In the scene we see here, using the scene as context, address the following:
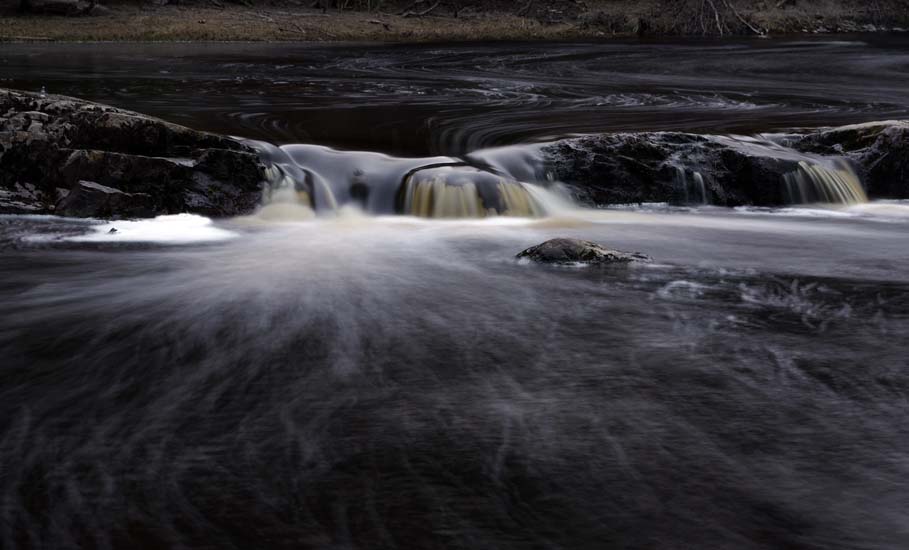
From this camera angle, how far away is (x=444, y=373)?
4.54 m

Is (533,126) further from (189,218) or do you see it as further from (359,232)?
(189,218)

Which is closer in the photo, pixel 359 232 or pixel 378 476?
pixel 378 476

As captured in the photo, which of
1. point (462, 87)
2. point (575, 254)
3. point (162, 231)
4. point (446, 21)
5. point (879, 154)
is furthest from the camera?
point (446, 21)

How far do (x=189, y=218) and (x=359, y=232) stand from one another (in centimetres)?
139

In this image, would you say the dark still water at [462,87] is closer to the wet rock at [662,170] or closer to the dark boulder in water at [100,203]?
the wet rock at [662,170]

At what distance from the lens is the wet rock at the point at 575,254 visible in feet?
Answer: 21.6

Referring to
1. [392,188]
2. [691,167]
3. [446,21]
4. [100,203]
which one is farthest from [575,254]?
[446,21]

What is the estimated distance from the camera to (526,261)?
22.3 ft

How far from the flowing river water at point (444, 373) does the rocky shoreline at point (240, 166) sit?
0.82ft

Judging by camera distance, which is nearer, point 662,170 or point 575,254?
point 575,254

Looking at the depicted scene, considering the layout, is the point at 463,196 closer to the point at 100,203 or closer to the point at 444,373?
the point at 100,203

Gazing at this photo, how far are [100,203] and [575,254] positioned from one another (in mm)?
3867

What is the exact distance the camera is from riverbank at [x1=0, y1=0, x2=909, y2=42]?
73.6ft

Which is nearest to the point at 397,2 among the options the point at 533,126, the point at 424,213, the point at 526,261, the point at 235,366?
the point at 533,126
